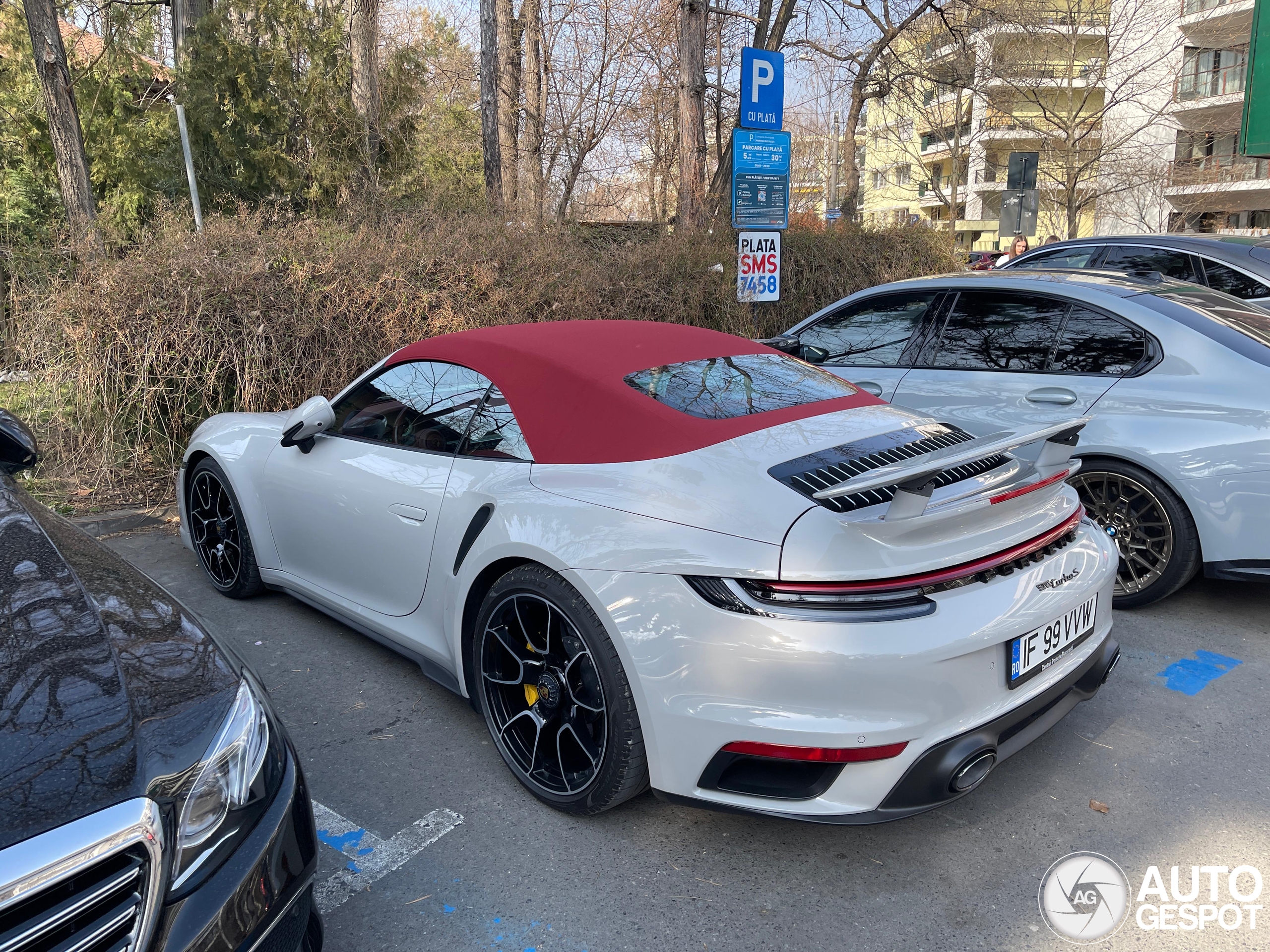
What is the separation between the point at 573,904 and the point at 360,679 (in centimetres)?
162

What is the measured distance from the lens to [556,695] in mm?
2607

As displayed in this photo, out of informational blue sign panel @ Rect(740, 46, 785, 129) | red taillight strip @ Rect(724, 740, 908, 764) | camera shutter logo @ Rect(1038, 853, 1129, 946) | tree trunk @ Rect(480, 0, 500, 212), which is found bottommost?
camera shutter logo @ Rect(1038, 853, 1129, 946)

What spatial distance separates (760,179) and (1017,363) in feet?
13.7

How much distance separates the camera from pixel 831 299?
11070mm

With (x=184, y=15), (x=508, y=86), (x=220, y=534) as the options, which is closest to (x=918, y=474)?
(x=220, y=534)

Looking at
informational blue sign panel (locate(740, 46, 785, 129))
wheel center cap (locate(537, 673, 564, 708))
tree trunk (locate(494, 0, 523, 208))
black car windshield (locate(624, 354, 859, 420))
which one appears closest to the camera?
wheel center cap (locate(537, 673, 564, 708))

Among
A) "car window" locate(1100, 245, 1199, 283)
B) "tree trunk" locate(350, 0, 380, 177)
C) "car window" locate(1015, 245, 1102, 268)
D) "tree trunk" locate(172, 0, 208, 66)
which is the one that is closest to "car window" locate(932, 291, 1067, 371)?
"car window" locate(1100, 245, 1199, 283)

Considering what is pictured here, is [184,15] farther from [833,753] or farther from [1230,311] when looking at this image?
[833,753]

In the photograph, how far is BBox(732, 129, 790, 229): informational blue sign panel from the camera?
7969 mm

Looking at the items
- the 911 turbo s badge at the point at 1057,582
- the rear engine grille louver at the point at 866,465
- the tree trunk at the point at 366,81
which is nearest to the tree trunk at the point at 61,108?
the tree trunk at the point at 366,81

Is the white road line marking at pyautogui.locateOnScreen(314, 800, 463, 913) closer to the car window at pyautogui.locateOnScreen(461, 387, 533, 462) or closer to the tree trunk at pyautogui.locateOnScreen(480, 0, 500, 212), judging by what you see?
the car window at pyautogui.locateOnScreen(461, 387, 533, 462)

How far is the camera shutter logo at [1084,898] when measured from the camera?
222 centimetres

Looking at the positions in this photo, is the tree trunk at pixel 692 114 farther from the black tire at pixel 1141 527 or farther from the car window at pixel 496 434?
the car window at pixel 496 434

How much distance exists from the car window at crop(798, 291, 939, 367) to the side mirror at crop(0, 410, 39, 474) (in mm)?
4079
